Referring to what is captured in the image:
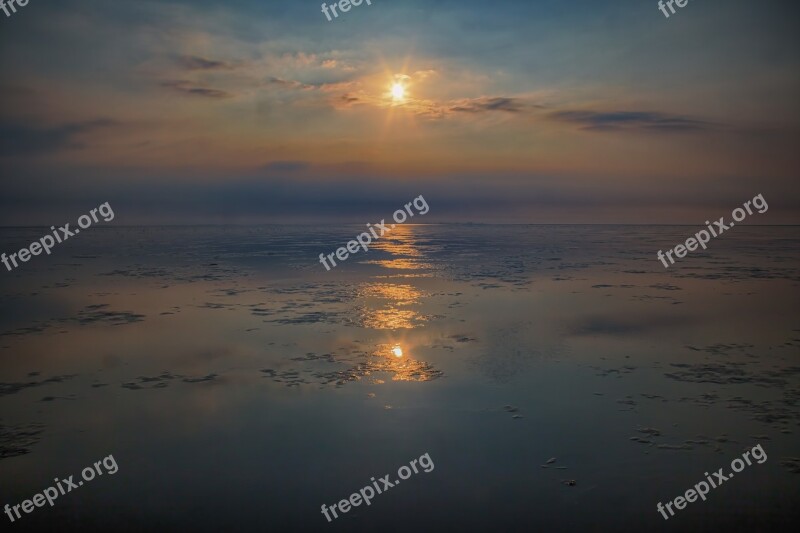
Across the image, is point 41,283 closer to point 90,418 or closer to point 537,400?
point 90,418

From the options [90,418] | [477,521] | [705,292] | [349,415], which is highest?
[90,418]

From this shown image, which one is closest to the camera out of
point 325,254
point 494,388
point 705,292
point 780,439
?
point 780,439

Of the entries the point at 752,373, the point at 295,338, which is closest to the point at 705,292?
the point at 752,373

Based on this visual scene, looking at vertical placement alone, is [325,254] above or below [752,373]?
above

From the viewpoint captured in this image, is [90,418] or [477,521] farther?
[90,418]

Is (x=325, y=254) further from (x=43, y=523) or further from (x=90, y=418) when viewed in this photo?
(x=43, y=523)

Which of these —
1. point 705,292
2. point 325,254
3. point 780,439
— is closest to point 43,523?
point 780,439

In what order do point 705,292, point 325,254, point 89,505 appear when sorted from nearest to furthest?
point 89,505 < point 705,292 < point 325,254
